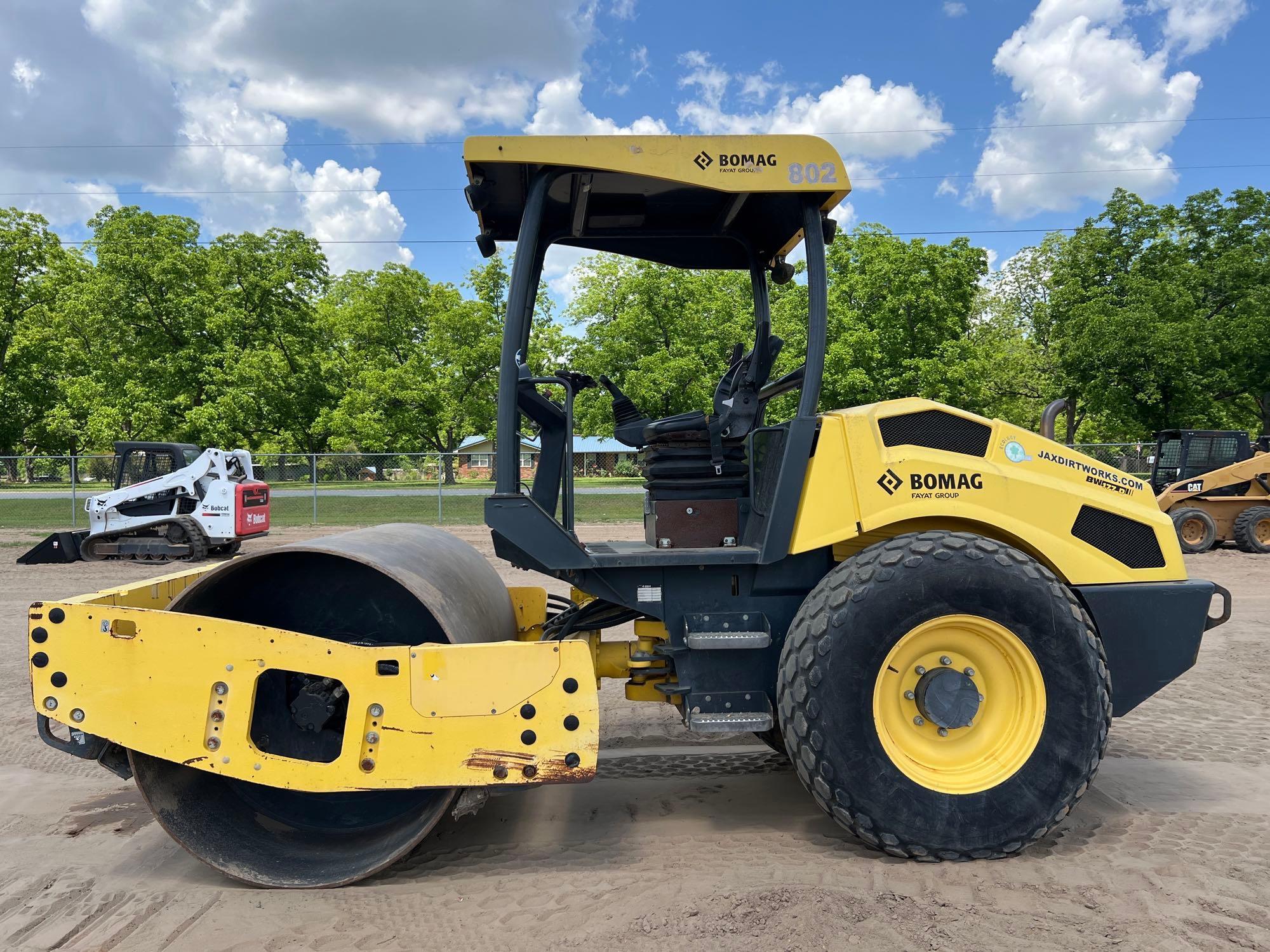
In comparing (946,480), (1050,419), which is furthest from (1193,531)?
(946,480)

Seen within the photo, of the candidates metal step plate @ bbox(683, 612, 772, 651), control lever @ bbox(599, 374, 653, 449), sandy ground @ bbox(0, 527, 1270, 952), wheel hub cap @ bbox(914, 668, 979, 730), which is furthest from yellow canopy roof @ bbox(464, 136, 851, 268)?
sandy ground @ bbox(0, 527, 1270, 952)

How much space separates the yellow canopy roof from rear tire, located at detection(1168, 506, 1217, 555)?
1343 cm

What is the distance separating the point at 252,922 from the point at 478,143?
9.80 feet

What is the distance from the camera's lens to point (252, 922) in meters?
3.10

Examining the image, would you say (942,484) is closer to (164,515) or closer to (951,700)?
(951,700)

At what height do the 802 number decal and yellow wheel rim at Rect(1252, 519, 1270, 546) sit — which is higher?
the 802 number decal

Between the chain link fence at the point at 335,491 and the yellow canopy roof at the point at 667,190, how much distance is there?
53.4 ft

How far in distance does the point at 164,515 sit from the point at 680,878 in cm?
1403

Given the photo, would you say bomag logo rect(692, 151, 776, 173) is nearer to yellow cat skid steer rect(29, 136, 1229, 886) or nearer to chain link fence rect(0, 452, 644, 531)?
yellow cat skid steer rect(29, 136, 1229, 886)

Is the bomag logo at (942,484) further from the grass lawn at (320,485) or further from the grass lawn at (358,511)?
the grass lawn at (320,485)

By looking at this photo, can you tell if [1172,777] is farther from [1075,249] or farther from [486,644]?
[1075,249]

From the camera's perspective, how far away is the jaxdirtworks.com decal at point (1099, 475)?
384 centimetres

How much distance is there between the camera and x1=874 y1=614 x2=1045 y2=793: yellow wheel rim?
3.48m

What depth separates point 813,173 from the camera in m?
3.59
